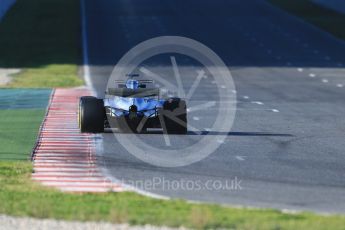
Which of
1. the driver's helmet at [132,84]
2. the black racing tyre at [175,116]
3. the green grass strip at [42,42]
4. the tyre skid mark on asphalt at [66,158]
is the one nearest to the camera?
the tyre skid mark on asphalt at [66,158]

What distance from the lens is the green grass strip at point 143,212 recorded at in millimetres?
14250

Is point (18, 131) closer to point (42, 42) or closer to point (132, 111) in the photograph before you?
point (132, 111)

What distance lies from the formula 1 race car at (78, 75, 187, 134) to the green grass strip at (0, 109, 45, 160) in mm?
1399

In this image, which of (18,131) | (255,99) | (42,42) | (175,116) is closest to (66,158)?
(175,116)

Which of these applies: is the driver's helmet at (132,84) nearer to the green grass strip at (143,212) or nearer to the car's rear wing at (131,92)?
the car's rear wing at (131,92)

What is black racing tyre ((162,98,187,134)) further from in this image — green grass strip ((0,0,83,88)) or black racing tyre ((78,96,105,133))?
green grass strip ((0,0,83,88))

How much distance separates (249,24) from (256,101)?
107ft

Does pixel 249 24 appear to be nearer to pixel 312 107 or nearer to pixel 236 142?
pixel 312 107

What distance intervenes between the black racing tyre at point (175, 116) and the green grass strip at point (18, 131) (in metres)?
3.06

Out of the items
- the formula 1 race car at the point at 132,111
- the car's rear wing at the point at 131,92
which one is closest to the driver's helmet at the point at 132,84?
the formula 1 race car at the point at 132,111

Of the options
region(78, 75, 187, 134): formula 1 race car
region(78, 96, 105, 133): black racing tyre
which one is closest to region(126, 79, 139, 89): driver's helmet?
region(78, 75, 187, 134): formula 1 race car

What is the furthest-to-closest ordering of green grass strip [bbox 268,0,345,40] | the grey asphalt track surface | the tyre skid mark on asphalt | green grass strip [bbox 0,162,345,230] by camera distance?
green grass strip [bbox 268,0,345,40], the grey asphalt track surface, the tyre skid mark on asphalt, green grass strip [bbox 0,162,345,230]

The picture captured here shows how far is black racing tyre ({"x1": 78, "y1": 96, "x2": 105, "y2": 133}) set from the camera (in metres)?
24.6

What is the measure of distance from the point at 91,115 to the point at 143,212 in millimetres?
9745
